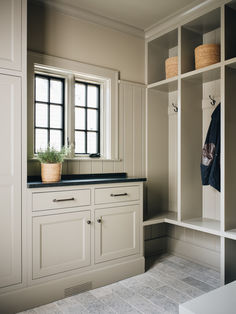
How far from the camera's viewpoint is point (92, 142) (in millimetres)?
3324

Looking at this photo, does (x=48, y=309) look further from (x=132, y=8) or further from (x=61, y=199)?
(x=132, y=8)

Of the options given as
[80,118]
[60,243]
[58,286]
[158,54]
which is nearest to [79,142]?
[80,118]

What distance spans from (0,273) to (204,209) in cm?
229

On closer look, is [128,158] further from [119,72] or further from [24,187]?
[24,187]

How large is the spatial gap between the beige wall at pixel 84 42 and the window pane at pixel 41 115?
0.55 meters

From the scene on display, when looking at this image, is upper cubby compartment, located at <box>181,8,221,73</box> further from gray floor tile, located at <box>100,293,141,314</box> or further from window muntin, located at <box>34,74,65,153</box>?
gray floor tile, located at <box>100,293,141,314</box>

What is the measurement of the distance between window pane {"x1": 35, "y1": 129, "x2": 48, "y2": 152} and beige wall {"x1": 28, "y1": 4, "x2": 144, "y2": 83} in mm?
813

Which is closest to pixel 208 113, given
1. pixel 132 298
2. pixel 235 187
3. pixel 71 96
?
pixel 235 187

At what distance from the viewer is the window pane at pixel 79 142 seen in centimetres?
320

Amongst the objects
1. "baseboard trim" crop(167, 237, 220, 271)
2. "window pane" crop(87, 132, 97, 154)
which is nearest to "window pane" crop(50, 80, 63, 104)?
"window pane" crop(87, 132, 97, 154)

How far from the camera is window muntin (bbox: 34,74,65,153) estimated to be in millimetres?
2955

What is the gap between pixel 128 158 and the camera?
345 centimetres

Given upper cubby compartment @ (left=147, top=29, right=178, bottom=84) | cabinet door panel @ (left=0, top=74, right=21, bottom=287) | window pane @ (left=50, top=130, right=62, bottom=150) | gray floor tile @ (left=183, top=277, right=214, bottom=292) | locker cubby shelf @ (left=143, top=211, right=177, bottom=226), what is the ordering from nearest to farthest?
cabinet door panel @ (left=0, top=74, right=21, bottom=287) < gray floor tile @ (left=183, top=277, right=214, bottom=292) < window pane @ (left=50, top=130, right=62, bottom=150) < locker cubby shelf @ (left=143, top=211, right=177, bottom=226) < upper cubby compartment @ (left=147, top=29, right=178, bottom=84)

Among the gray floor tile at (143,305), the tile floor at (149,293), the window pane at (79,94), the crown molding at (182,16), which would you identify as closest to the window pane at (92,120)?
the window pane at (79,94)
